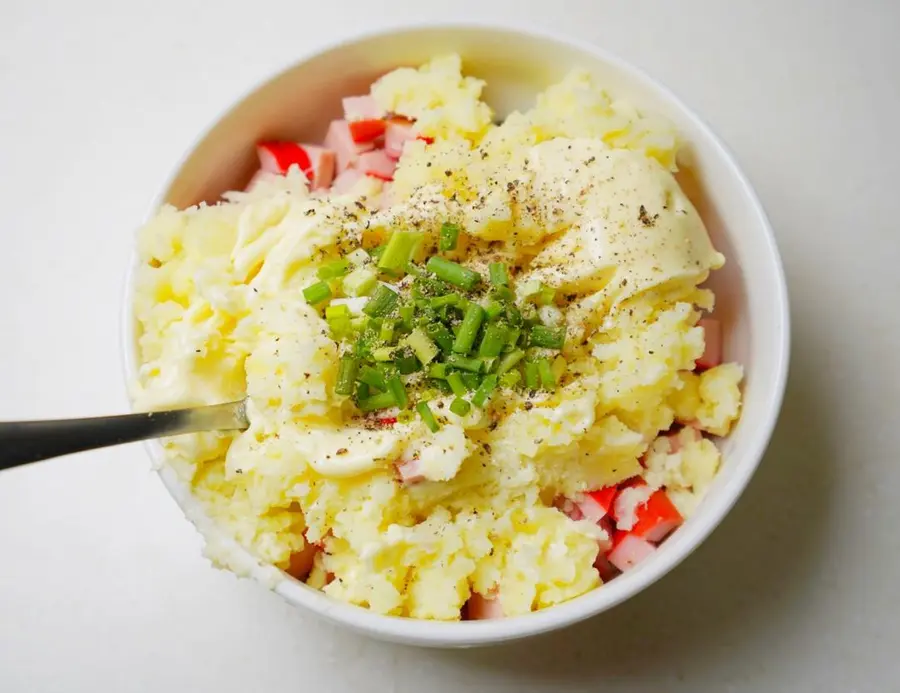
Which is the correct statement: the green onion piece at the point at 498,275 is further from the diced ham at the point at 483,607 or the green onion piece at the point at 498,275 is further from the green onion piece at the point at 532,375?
the diced ham at the point at 483,607

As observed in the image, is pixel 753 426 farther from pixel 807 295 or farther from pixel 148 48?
pixel 148 48

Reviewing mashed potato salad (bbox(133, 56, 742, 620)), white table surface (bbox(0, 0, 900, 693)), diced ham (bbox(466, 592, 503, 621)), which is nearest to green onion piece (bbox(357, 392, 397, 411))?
mashed potato salad (bbox(133, 56, 742, 620))

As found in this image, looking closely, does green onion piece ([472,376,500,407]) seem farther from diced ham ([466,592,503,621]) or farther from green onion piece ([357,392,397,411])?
diced ham ([466,592,503,621])

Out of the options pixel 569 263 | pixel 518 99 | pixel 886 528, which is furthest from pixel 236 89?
pixel 886 528

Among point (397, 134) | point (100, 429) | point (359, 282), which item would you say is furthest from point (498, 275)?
point (100, 429)

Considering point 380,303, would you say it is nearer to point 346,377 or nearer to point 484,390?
point 346,377

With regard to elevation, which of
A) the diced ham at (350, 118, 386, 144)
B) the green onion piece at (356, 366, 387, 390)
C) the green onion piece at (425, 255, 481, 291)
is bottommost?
the green onion piece at (356, 366, 387, 390)
